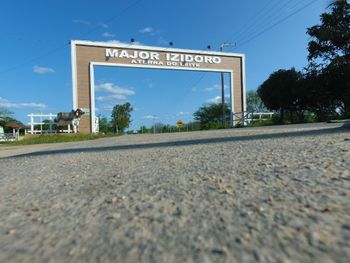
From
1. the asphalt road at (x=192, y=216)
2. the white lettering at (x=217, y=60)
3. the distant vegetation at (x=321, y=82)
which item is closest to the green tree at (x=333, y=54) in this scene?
the distant vegetation at (x=321, y=82)

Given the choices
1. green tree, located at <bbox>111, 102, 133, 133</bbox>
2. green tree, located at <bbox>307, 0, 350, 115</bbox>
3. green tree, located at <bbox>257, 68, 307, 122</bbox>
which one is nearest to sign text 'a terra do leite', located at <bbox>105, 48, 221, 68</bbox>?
green tree, located at <bbox>257, 68, 307, 122</bbox>

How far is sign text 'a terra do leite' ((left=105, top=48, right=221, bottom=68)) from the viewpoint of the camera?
31.4 metres

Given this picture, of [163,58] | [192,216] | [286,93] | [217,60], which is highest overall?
[217,60]

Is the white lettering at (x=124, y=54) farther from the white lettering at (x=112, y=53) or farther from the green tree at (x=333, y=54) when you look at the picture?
the green tree at (x=333, y=54)

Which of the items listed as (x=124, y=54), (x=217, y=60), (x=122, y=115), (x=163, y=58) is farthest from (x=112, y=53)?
(x=122, y=115)

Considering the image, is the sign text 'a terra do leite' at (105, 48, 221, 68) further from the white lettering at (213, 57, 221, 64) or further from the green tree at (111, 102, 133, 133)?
the green tree at (111, 102, 133, 133)

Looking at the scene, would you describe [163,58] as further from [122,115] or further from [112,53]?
[122,115]

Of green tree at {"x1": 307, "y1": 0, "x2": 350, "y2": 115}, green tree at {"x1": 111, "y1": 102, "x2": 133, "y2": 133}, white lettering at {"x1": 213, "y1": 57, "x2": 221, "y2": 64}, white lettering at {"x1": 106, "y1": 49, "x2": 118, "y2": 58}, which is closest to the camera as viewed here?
green tree at {"x1": 307, "y1": 0, "x2": 350, "y2": 115}

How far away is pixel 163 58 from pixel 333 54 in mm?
16045

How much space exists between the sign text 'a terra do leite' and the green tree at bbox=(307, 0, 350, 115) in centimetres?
1348

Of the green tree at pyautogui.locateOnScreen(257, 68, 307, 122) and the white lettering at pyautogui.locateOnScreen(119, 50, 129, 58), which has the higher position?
the white lettering at pyautogui.locateOnScreen(119, 50, 129, 58)

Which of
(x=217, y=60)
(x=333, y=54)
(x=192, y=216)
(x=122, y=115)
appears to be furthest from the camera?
(x=122, y=115)

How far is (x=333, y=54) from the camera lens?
22016 mm

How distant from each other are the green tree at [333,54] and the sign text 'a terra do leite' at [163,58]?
13.5 m
